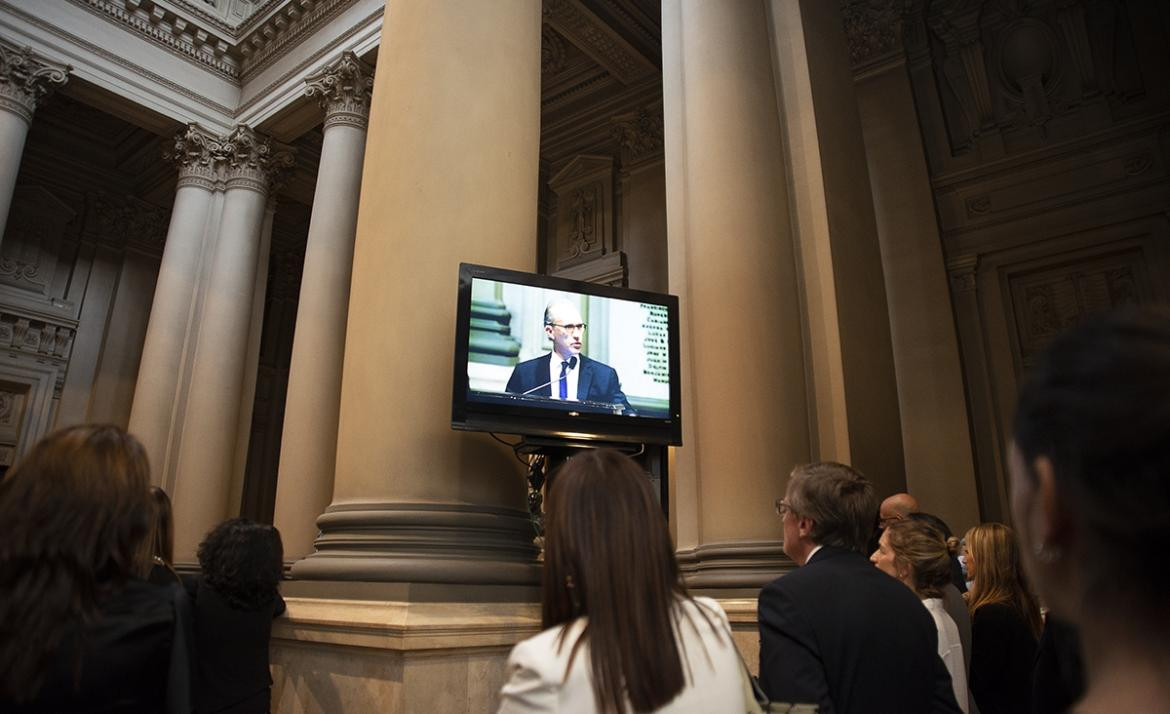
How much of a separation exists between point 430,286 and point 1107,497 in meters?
3.46

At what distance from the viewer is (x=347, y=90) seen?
10.6m

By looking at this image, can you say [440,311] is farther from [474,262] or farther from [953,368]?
[953,368]

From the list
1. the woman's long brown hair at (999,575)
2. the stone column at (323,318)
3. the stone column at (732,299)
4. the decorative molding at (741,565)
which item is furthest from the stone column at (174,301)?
the woman's long brown hair at (999,575)

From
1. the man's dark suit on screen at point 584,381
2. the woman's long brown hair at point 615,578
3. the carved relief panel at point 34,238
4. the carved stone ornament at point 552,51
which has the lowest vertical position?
the woman's long brown hair at point 615,578

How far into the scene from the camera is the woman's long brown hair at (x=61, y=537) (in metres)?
1.42

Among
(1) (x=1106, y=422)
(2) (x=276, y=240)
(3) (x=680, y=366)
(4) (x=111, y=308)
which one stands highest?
(2) (x=276, y=240)

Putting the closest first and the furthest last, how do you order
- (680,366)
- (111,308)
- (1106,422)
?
(1106,422)
(680,366)
(111,308)

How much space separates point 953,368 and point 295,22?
10712mm

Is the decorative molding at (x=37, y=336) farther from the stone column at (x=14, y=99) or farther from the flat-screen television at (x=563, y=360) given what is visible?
the flat-screen television at (x=563, y=360)

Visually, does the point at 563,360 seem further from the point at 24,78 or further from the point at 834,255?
the point at 24,78

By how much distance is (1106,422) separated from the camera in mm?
621

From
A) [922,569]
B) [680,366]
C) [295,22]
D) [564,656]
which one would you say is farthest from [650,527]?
[295,22]


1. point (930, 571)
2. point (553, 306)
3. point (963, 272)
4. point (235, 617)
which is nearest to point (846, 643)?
point (930, 571)

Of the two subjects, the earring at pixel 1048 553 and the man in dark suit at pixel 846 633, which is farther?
the man in dark suit at pixel 846 633
